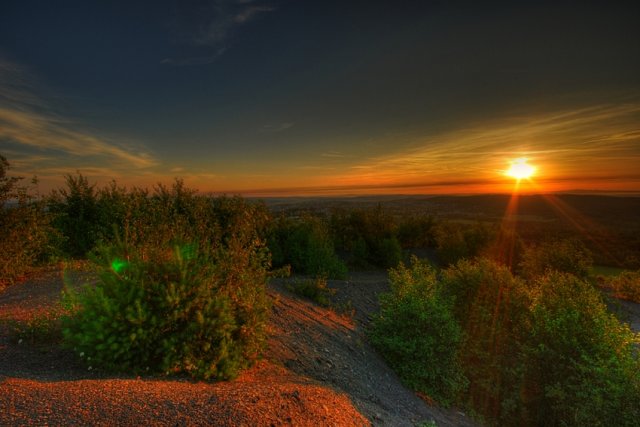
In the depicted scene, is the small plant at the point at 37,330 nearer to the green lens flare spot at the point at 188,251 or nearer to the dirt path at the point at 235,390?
the dirt path at the point at 235,390

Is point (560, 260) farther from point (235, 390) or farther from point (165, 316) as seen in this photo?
point (165, 316)

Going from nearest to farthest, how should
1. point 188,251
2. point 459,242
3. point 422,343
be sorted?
point 188,251 → point 422,343 → point 459,242

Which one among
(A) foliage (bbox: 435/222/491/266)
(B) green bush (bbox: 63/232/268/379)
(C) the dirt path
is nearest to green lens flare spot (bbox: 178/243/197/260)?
(B) green bush (bbox: 63/232/268/379)

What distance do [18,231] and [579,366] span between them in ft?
57.0

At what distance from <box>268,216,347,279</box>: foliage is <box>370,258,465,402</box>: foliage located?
26.6 ft

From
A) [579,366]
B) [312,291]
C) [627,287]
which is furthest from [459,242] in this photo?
[579,366]

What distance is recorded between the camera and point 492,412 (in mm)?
9203

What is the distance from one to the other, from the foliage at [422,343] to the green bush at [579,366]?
2000 mm

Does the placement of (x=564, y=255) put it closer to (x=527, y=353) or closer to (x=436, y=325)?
(x=527, y=353)

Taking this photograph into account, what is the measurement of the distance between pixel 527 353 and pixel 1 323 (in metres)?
12.5

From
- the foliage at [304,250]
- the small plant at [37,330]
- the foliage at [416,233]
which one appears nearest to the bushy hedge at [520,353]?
the small plant at [37,330]

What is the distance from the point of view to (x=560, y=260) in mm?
19781

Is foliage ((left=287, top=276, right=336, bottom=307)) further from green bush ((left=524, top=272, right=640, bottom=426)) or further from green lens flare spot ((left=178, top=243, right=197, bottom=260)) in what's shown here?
green lens flare spot ((left=178, top=243, right=197, bottom=260))

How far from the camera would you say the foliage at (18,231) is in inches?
436
